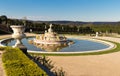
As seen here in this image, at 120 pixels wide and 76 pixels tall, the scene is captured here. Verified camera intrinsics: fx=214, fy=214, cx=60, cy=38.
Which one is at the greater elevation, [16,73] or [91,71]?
[16,73]

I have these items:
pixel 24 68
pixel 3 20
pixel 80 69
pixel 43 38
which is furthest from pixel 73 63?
pixel 3 20

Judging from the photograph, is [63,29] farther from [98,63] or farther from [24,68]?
[24,68]

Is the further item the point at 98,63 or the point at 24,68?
the point at 98,63

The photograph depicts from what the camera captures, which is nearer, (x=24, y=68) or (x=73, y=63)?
(x=24, y=68)

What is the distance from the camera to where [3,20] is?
7262 centimetres

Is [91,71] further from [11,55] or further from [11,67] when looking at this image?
[11,67]

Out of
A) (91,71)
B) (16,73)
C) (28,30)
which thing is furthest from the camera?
(28,30)

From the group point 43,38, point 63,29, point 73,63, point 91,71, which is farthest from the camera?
point 63,29

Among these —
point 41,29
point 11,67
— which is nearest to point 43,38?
point 11,67

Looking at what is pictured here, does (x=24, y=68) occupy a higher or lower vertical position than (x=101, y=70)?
higher

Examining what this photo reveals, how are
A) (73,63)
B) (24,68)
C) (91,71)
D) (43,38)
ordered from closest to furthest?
(24,68) → (91,71) → (73,63) → (43,38)

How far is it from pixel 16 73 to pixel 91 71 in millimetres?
8161

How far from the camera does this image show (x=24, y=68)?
8.56m

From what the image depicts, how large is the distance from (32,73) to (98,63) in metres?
10.7
